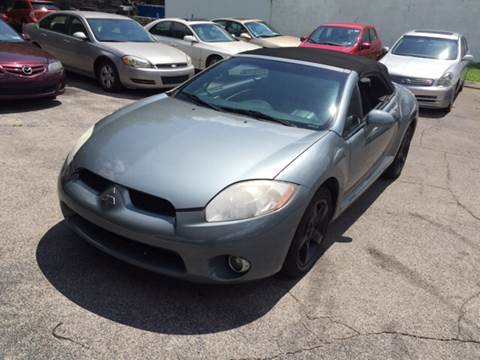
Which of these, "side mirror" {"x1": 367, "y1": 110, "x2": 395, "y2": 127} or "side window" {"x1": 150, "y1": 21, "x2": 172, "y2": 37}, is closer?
"side mirror" {"x1": 367, "y1": 110, "x2": 395, "y2": 127}

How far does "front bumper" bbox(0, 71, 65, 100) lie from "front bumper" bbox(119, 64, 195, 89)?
1.37 meters

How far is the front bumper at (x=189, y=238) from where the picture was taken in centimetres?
265

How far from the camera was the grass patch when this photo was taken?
1448cm

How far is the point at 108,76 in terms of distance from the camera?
885 centimetres

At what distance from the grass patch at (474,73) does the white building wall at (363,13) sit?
1391 millimetres

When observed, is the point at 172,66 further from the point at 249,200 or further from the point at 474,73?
the point at 474,73

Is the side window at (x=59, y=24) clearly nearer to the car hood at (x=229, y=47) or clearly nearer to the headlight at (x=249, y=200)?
the car hood at (x=229, y=47)

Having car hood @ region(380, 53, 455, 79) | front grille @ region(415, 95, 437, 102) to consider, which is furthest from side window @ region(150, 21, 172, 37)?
front grille @ region(415, 95, 437, 102)

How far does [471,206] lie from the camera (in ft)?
16.3

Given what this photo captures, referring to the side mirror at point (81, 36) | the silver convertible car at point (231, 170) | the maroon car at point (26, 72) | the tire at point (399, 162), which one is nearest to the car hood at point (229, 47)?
the side mirror at point (81, 36)

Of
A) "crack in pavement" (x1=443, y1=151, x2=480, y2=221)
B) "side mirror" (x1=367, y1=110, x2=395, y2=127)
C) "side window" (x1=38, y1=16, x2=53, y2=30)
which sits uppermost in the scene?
"side mirror" (x1=367, y1=110, x2=395, y2=127)

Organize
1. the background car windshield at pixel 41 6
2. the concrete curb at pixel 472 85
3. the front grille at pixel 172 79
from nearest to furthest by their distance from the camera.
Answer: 1. the front grille at pixel 172 79
2. the concrete curb at pixel 472 85
3. the background car windshield at pixel 41 6

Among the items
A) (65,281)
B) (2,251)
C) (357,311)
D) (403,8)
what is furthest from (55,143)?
(403,8)

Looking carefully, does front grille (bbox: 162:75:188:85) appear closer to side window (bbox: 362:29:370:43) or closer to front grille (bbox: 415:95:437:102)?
front grille (bbox: 415:95:437:102)
